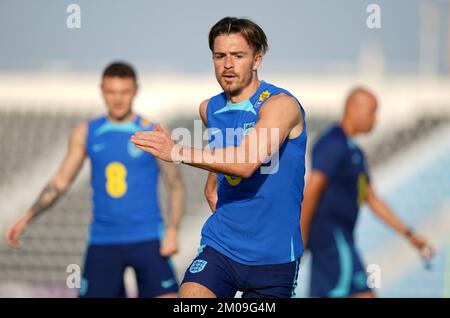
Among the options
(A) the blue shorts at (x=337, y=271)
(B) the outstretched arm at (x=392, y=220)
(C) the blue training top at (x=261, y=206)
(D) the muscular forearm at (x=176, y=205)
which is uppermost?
(C) the blue training top at (x=261, y=206)

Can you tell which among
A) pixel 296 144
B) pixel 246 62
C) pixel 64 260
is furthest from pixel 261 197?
pixel 64 260

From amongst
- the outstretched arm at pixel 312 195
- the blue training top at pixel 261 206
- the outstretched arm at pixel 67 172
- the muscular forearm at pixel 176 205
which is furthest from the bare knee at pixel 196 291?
the outstretched arm at pixel 312 195

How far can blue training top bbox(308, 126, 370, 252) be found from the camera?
29.6 feet

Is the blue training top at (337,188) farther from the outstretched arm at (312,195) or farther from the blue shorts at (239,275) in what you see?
the blue shorts at (239,275)

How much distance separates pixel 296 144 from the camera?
210 inches

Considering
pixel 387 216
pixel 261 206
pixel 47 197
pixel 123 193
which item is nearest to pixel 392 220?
pixel 387 216

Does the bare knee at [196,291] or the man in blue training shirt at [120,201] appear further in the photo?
the man in blue training shirt at [120,201]

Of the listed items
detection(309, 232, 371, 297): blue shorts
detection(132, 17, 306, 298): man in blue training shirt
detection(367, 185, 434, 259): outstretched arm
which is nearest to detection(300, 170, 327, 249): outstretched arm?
detection(309, 232, 371, 297): blue shorts

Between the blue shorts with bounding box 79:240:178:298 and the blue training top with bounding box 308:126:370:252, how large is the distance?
1739 mm

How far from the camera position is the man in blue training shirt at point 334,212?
29.3 feet

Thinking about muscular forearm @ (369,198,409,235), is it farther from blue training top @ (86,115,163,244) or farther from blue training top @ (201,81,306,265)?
blue training top @ (201,81,306,265)

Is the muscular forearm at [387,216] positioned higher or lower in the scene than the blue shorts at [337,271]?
higher

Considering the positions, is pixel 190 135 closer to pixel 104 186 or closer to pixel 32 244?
pixel 32 244

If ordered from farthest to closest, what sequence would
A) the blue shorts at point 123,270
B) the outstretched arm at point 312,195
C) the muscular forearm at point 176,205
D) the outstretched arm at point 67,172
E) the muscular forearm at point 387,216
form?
the muscular forearm at point 387,216 < the outstretched arm at point 312,195 < the outstretched arm at point 67,172 < the muscular forearm at point 176,205 < the blue shorts at point 123,270
